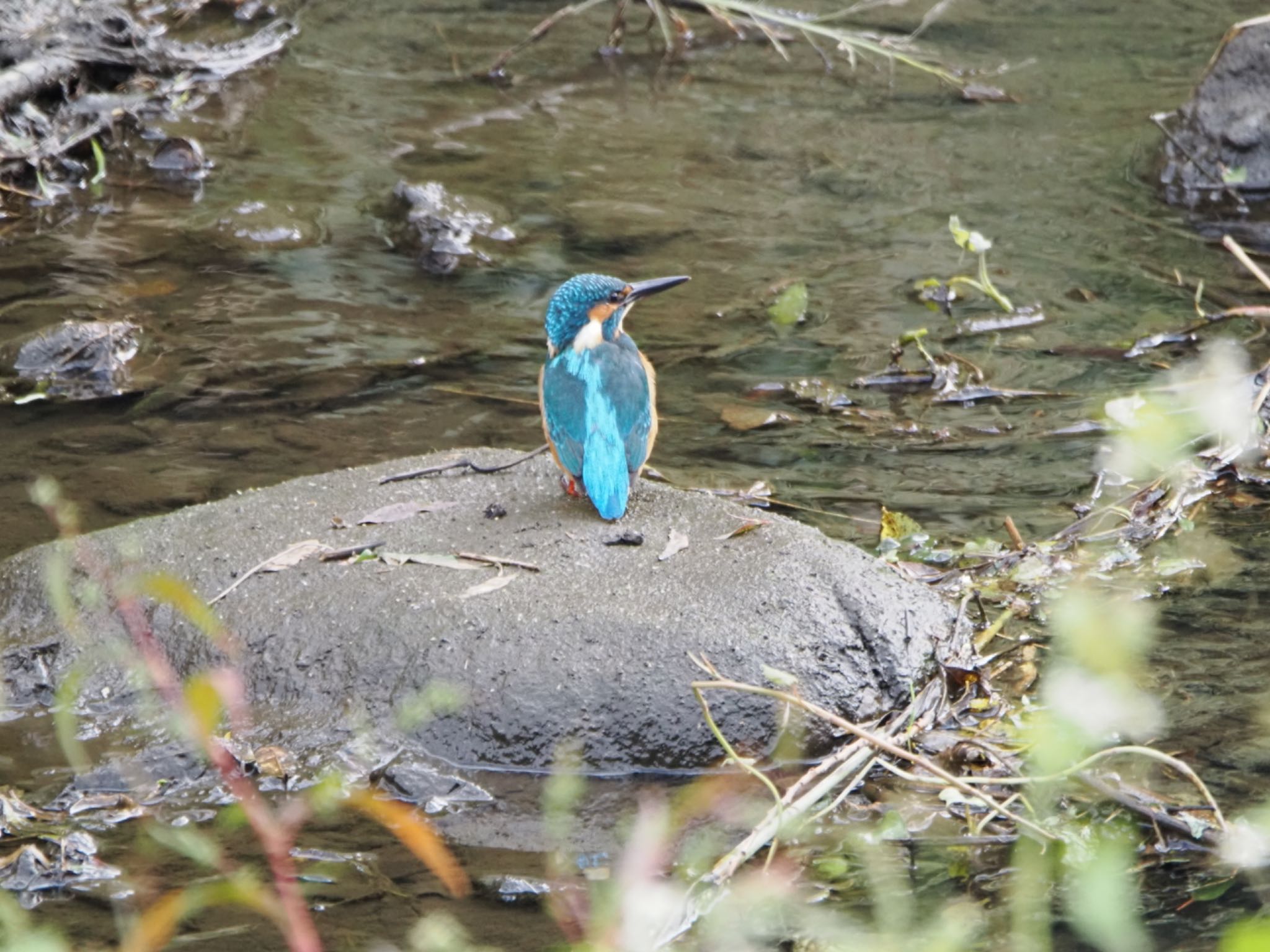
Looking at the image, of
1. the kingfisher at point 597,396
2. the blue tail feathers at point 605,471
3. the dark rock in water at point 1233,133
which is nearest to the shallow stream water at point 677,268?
the dark rock in water at point 1233,133

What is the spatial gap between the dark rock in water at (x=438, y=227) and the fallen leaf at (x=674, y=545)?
117 inches

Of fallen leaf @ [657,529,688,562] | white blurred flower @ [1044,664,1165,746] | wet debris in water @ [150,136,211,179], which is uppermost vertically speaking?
white blurred flower @ [1044,664,1165,746]

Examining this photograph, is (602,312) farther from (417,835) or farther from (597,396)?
(417,835)

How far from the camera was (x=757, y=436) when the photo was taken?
195 inches

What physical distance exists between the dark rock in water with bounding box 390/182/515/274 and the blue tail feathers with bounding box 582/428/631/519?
290 centimetres

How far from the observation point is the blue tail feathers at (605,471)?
3570 millimetres

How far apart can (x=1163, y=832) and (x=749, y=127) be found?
5.85 metres

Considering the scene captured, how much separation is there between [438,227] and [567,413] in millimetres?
2992

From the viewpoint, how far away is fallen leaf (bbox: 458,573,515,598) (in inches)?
131

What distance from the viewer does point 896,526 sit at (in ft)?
14.0

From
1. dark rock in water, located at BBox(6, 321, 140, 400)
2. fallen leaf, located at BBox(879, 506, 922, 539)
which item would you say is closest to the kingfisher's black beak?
fallen leaf, located at BBox(879, 506, 922, 539)

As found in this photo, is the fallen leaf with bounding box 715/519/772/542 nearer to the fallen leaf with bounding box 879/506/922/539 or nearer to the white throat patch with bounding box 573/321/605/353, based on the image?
→ the white throat patch with bounding box 573/321/605/353

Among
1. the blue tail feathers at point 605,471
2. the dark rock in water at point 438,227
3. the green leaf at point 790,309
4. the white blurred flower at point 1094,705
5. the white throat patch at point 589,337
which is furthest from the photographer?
the dark rock in water at point 438,227

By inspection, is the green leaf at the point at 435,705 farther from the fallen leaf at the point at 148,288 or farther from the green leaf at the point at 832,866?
the fallen leaf at the point at 148,288
